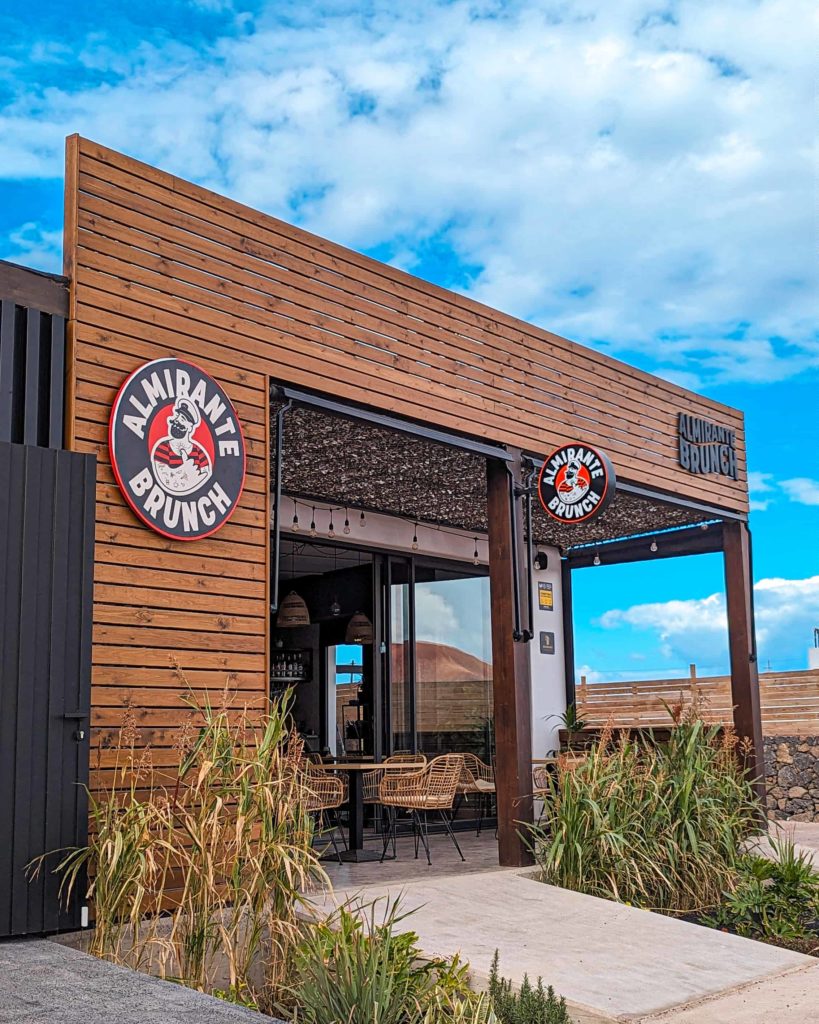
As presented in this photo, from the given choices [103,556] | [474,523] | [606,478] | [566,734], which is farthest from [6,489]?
[566,734]

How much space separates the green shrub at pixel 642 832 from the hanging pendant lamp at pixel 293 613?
4239mm

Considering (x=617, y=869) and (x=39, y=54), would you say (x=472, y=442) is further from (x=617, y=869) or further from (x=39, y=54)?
(x=39, y=54)

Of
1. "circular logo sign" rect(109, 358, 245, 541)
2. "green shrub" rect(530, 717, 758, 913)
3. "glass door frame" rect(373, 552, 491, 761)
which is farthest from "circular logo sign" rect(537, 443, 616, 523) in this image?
"glass door frame" rect(373, 552, 491, 761)

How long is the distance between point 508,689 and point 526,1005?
11.4 ft

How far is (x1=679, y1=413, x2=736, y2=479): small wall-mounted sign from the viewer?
10.0m

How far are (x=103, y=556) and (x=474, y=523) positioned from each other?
617 centimetres

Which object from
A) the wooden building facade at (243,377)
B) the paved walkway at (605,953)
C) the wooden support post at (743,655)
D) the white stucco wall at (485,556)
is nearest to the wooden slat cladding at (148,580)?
the wooden building facade at (243,377)

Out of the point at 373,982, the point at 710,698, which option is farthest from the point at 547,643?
the point at 373,982

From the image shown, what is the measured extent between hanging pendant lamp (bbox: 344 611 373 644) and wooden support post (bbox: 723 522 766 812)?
343 centimetres

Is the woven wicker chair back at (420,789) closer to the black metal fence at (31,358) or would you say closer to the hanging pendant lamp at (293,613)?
the hanging pendant lamp at (293,613)

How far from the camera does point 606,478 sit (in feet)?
24.8

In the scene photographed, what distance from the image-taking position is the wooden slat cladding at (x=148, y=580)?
5.29 meters

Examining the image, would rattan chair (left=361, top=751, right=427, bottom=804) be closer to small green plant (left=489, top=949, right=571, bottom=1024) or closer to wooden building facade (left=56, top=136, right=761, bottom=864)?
wooden building facade (left=56, top=136, right=761, bottom=864)

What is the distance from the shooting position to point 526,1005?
13.6ft
